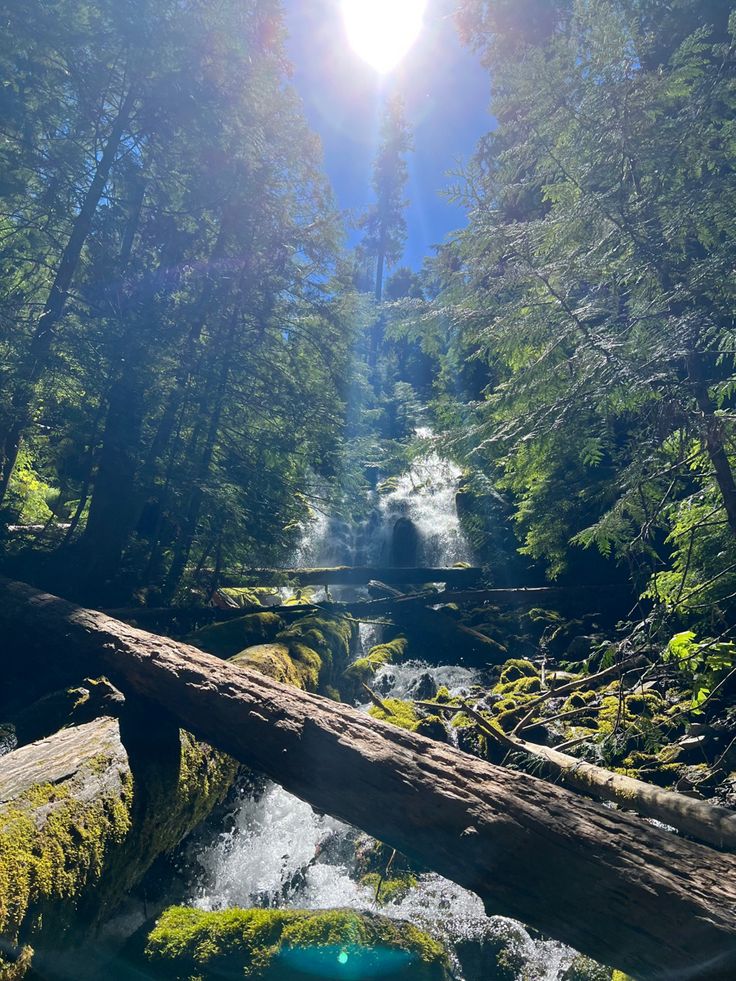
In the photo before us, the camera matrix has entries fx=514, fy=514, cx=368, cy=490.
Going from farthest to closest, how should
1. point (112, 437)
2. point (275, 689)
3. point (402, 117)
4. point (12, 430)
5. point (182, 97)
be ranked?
point (402, 117) → point (182, 97) → point (112, 437) → point (12, 430) → point (275, 689)

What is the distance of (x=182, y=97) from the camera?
37.3 feet

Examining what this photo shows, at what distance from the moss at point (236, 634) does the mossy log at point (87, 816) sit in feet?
12.4

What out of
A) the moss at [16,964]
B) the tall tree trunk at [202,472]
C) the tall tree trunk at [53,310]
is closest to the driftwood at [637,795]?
the moss at [16,964]

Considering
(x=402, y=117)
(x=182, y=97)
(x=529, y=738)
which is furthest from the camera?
(x=402, y=117)

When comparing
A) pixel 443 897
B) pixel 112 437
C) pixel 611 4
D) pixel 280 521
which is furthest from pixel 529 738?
pixel 112 437

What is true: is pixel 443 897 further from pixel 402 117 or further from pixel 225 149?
pixel 402 117

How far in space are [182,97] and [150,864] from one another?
1400 centimetres

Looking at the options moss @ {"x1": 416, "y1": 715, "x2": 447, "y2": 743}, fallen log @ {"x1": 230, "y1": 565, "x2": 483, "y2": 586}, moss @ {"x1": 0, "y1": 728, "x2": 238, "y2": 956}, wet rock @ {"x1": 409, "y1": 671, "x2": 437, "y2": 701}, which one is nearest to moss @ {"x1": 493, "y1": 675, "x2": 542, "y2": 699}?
wet rock @ {"x1": 409, "y1": 671, "x2": 437, "y2": 701}

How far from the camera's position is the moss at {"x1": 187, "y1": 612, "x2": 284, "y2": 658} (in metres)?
9.11

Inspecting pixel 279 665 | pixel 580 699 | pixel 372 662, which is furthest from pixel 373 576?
pixel 580 699

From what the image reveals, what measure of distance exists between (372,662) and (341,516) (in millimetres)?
4106

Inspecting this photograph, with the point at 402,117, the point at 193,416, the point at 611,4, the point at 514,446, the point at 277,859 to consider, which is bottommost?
the point at 277,859

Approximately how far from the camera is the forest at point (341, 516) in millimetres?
3438

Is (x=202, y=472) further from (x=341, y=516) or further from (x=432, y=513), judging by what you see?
(x=432, y=513)
